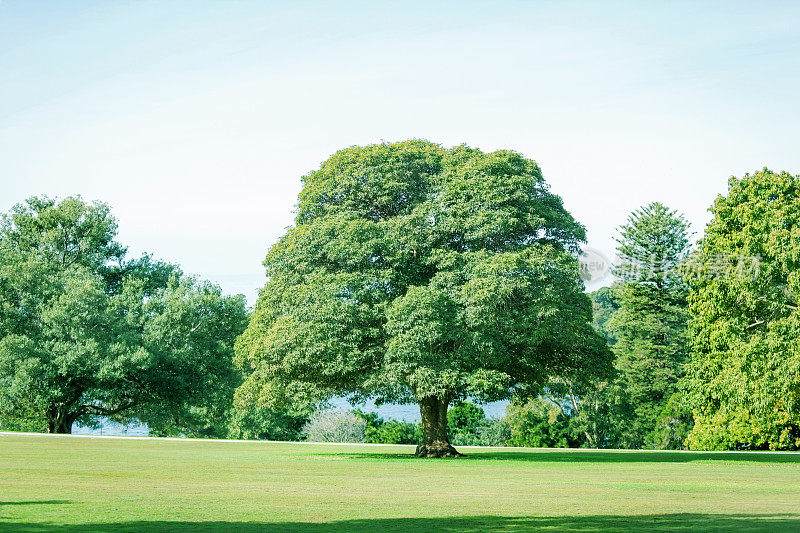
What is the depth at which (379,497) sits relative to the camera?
53.2 ft

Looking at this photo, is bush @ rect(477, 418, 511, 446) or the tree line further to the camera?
bush @ rect(477, 418, 511, 446)

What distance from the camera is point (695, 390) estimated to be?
42219mm

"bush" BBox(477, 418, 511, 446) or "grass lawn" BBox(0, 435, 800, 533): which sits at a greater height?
"bush" BBox(477, 418, 511, 446)

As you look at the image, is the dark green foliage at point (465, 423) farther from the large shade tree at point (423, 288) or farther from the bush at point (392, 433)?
the large shade tree at point (423, 288)

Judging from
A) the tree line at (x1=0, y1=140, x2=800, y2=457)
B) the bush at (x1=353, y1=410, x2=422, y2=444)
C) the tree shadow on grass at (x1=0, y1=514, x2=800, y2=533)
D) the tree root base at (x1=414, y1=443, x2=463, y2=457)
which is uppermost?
the tree line at (x1=0, y1=140, x2=800, y2=457)

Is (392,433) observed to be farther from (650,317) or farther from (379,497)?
(379,497)

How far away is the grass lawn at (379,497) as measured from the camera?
1198cm

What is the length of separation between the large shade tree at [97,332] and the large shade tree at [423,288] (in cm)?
2018

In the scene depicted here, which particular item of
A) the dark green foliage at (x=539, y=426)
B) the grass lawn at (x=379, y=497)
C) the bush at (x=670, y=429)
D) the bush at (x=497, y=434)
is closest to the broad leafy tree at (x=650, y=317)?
the bush at (x=670, y=429)

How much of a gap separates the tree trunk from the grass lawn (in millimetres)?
7189

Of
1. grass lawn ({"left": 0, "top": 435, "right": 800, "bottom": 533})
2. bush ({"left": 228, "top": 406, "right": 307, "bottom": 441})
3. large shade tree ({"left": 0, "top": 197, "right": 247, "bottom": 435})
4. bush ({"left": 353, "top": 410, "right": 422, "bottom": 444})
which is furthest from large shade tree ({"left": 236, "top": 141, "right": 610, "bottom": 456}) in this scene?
bush ({"left": 228, "top": 406, "right": 307, "bottom": 441})

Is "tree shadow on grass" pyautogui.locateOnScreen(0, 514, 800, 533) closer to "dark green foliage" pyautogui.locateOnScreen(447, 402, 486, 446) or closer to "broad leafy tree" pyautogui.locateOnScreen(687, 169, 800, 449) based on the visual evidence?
"broad leafy tree" pyautogui.locateOnScreen(687, 169, 800, 449)

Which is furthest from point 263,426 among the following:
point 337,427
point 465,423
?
point 465,423

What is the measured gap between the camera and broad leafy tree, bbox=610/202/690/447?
207 ft
